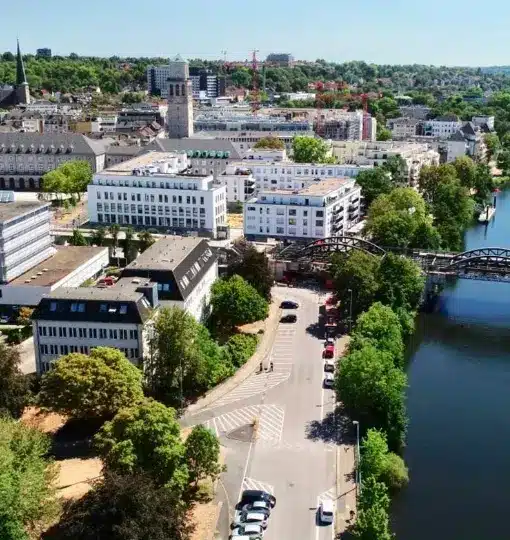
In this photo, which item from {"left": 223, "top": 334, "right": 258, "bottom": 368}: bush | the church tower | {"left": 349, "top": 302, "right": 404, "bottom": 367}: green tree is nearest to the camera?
{"left": 349, "top": 302, "right": 404, "bottom": 367}: green tree

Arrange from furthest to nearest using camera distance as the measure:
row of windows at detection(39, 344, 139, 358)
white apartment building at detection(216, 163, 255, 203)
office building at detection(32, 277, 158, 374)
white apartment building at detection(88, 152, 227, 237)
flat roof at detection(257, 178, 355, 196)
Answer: white apartment building at detection(216, 163, 255, 203), white apartment building at detection(88, 152, 227, 237), flat roof at detection(257, 178, 355, 196), row of windows at detection(39, 344, 139, 358), office building at detection(32, 277, 158, 374)

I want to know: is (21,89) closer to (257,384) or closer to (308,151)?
(308,151)

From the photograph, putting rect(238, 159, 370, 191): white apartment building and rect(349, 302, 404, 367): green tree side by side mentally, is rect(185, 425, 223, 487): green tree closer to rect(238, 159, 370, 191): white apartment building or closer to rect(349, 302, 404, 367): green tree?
rect(349, 302, 404, 367): green tree

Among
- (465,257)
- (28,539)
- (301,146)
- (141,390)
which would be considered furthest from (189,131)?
(28,539)

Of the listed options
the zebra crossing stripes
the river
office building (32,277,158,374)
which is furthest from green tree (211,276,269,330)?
the zebra crossing stripes

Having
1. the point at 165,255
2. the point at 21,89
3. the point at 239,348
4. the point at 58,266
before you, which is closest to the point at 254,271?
the point at 165,255

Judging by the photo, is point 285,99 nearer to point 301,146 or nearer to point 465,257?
point 301,146

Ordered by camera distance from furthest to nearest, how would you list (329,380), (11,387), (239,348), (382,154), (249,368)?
(382,154)
(239,348)
(249,368)
(329,380)
(11,387)
